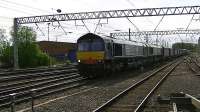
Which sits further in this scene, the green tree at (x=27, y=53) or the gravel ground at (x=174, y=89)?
the green tree at (x=27, y=53)

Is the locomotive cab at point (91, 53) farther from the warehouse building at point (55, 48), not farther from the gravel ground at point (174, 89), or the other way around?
the warehouse building at point (55, 48)

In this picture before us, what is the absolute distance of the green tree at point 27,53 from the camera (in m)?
60.0

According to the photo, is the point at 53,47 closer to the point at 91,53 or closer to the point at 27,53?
the point at 27,53

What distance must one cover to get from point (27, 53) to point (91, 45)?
36.1 meters

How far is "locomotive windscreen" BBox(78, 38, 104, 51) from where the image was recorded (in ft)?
84.6

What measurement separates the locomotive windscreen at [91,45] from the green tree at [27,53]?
34.0 m

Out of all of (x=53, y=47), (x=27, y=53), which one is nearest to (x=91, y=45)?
(x=27, y=53)

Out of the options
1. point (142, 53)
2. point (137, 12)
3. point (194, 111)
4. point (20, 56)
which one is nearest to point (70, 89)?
point (194, 111)

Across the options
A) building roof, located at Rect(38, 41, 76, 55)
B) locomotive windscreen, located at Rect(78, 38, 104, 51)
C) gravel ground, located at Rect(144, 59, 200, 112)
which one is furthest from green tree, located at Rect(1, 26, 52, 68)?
gravel ground, located at Rect(144, 59, 200, 112)

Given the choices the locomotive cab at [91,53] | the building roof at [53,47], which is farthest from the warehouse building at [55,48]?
the locomotive cab at [91,53]

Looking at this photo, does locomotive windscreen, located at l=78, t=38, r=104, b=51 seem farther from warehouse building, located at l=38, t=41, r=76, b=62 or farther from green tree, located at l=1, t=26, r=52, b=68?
warehouse building, located at l=38, t=41, r=76, b=62

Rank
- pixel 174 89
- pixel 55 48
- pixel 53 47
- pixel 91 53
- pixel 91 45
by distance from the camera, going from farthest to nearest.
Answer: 1. pixel 53 47
2. pixel 55 48
3. pixel 91 45
4. pixel 91 53
5. pixel 174 89

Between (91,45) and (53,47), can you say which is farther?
(53,47)

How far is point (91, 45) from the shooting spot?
26.0 metres
